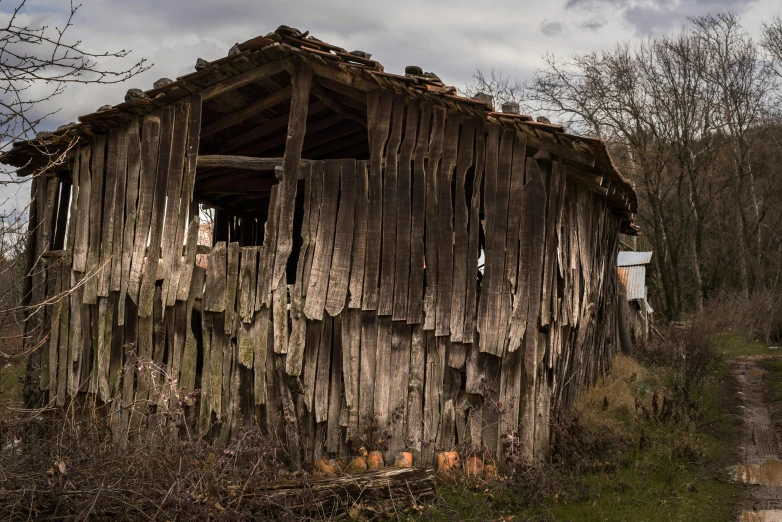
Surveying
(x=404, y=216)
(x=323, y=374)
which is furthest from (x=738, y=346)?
(x=323, y=374)

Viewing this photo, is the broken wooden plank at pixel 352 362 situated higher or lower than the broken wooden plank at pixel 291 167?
lower

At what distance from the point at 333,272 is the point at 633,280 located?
13.5 meters

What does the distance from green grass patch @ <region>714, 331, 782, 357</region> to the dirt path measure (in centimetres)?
333

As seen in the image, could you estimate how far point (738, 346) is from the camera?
18781 mm

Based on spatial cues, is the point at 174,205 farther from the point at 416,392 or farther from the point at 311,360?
the point at 416,392

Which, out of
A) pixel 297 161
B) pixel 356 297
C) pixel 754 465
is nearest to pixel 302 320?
pixel 356 297

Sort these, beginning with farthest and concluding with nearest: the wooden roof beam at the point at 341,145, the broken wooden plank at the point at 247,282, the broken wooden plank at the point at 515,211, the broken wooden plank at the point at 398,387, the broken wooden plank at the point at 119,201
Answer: the wooden roof beam at the point at 341,145
the broken wooden plank at the point at 119,201
the broken wooden plank at the point at 247,282
the broken wooden plank at the point at 398,387
the broken wooden plank at the point at 515,211

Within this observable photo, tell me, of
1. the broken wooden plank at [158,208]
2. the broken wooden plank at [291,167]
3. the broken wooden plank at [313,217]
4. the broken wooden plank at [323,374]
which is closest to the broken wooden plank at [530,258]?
the broken wooden plank at [323,374]

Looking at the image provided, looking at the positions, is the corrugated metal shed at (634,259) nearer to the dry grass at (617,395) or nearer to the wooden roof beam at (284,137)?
the dry grass at (617,395)

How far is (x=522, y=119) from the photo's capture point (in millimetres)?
7344

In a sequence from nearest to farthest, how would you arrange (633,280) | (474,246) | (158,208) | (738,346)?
1. (474,246)
2. (158,208)
3. (738,346)
4. (633,280)

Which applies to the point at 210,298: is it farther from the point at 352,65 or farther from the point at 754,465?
the point at 754,465

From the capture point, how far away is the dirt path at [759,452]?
Result: 722 cm

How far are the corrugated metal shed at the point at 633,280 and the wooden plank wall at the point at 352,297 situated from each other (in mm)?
10239
